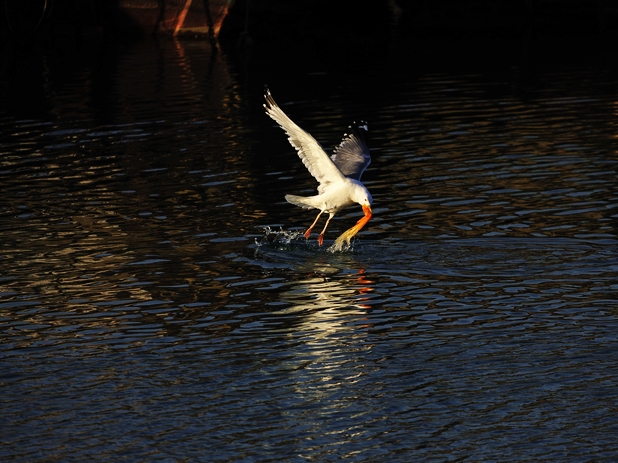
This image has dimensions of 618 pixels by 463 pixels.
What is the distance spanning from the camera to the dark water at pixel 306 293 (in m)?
9.71

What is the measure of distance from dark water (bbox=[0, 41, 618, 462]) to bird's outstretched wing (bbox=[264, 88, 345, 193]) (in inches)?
37.9

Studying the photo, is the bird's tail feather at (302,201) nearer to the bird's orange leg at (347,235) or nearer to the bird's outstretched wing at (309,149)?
the bird's outstretched wing at (309,149)

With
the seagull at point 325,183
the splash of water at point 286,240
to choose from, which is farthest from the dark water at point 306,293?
the seagull at point 325,183

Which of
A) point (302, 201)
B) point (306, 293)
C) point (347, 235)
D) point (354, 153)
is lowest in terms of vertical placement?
point (306, 293)

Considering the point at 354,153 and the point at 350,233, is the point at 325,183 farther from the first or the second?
the point at 354,153

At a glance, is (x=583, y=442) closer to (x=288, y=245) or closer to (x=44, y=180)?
(x=288, y=245)

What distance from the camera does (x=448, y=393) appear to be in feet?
33.9

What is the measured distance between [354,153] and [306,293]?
396 cm

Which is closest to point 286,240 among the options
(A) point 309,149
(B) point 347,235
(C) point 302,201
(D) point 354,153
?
(C) point 302,201

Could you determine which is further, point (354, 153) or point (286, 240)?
point (354, 153)

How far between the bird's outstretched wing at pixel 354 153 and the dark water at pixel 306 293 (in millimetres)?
853

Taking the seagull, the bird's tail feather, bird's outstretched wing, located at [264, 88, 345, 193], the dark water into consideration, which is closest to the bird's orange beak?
the seagull

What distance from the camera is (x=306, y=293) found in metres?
13.8

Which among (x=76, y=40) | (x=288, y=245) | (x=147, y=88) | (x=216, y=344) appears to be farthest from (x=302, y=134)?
(x=76, y=40)
